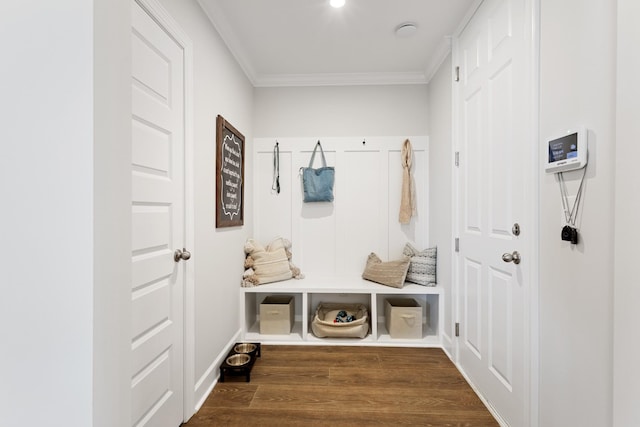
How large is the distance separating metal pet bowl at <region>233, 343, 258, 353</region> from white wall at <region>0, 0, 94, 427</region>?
5.75 feet

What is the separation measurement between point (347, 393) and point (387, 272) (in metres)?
1.08

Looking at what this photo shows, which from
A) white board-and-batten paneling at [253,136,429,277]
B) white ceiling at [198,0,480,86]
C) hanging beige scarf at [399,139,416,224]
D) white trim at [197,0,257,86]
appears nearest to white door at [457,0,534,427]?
white ceiling at [198,0,480,86]

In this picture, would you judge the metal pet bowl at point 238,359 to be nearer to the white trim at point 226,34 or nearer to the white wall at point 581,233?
the white wall at point 581,233

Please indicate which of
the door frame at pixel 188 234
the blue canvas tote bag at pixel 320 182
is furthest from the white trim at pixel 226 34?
the blue canvas tote bag at pixel 320 182

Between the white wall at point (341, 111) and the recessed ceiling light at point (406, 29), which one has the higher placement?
the recessed ceiling light at point (406, 29)

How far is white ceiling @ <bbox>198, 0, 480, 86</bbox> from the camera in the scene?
192cm

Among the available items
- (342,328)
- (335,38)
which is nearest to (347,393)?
(342,328)

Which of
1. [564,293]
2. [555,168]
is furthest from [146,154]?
[564,293]

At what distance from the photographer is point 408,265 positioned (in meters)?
2.61

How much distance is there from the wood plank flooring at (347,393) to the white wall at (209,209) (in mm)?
284

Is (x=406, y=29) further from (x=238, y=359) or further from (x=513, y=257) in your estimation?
(x=238, y=359)

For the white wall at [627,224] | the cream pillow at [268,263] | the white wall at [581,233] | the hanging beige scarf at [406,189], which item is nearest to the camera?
the white wall at [627,224]

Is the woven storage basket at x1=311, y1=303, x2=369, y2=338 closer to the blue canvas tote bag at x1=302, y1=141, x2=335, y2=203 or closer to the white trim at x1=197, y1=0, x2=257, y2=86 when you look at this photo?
the blue canvas tote bag at x1=302, y1=141, x2=335, y2=203

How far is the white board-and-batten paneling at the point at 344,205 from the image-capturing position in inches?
114
